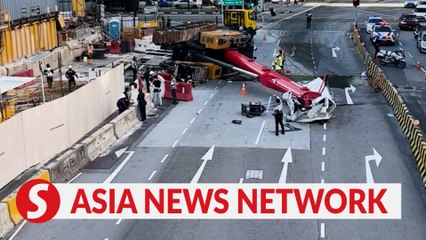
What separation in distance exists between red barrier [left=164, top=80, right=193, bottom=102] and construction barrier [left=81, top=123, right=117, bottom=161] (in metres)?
7.33

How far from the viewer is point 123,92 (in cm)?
2909

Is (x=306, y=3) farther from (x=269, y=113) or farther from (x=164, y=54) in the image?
(x=269, y=113)

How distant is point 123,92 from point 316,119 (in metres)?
8.91

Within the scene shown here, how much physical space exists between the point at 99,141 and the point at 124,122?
2938 millimetres

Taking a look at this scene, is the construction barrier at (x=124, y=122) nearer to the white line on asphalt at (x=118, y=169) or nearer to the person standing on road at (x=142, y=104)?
the person standing on road at (x=142, y=104)

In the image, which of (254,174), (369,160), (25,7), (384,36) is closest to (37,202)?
(254,174)

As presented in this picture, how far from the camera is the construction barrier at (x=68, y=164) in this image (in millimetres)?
19203

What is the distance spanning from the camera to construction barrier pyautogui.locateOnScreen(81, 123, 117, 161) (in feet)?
72.4

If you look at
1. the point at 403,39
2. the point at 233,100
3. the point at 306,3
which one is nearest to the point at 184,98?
the point at 233,100

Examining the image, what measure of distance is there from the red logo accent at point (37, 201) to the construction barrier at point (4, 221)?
0.59 metres

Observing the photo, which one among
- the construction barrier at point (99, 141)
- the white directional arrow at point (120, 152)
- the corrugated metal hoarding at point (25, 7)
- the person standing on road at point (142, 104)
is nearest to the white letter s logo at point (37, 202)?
the construction barrier at point (99, 141)

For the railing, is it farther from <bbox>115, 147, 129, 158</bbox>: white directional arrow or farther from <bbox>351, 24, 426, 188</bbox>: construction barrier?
<bbox>351, 24, 426, 188</bbox>: construction barrier

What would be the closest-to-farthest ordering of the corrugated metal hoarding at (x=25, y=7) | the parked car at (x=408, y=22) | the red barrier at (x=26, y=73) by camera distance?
the red barrier at (x=26, y=73)
the corrugated metal hoarding at (x=25, y=7)
the parked car at (x=408, y=22)

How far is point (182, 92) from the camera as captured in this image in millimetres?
31156
